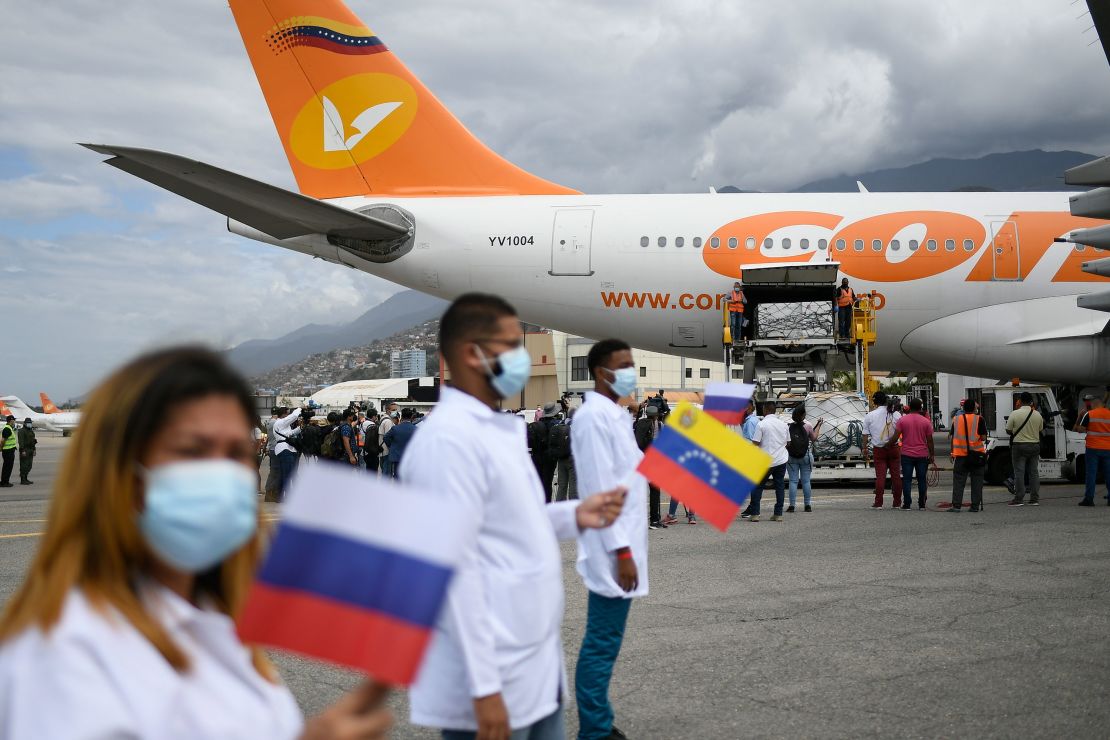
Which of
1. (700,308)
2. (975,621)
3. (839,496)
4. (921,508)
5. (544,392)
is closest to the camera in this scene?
(975,621)

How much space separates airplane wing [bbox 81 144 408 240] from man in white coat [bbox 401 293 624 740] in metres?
11.6

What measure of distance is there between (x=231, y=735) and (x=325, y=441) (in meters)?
16.0

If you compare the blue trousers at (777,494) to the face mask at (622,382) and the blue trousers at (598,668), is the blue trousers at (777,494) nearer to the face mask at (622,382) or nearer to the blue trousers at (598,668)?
the face mask at (622,382)

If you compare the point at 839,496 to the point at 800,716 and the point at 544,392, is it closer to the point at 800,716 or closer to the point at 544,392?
the point at 800,716

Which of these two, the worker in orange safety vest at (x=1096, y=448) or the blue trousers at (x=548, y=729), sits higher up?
the worker in orange safety vest at (x=1096, y=448)

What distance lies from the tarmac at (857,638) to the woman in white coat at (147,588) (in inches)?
126

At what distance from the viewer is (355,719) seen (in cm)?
141

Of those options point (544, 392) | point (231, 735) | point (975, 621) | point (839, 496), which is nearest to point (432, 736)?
point (231, 735)

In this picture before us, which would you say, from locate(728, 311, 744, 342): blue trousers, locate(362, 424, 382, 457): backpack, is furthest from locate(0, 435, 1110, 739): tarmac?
locate(362, 424, 382, 457): backpack

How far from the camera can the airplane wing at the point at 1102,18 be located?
22.5 feet

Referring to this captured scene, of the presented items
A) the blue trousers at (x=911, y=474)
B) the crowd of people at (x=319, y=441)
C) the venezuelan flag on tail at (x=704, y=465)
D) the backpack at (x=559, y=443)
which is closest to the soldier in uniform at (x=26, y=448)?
the crowd of people at (x=319, y=441)

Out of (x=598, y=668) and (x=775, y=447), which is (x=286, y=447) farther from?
(x=598, y=668)

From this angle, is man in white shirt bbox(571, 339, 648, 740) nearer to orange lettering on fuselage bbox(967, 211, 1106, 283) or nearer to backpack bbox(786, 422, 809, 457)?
backpack bbox(786, 422, 809, 457)

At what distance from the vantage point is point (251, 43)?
18203 mm
